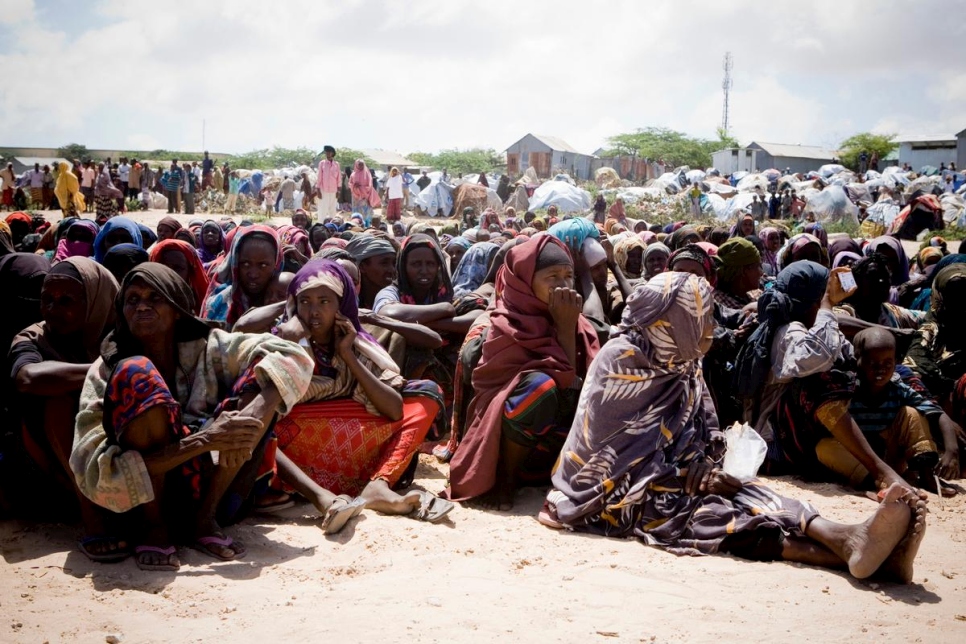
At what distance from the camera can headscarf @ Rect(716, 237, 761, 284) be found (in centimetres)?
661

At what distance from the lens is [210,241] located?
29.0ft

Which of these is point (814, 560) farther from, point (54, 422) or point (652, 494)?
point (54, 422)

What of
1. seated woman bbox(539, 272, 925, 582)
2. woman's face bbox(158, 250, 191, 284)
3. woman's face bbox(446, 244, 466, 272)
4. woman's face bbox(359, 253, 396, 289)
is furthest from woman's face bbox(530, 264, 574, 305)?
woman's face bbox(446, 244, 466, 272)

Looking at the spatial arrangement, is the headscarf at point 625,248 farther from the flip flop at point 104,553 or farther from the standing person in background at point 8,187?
the standing person in background at point 8,187

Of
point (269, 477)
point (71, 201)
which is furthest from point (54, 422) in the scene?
point (71, 201)

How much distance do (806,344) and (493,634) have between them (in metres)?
2.99

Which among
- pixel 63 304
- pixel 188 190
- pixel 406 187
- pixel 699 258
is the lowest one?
pixel 63 304

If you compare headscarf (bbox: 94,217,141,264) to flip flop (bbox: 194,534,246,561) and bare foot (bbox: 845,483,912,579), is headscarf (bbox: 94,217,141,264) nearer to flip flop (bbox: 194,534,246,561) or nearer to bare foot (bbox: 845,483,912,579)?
flip flop (bbox: 194,534,246,561)

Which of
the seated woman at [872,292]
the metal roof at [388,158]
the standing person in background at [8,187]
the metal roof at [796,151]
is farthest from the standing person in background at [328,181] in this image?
the metal roof at [796,151]

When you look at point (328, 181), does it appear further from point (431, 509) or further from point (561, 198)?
point (431, 509)

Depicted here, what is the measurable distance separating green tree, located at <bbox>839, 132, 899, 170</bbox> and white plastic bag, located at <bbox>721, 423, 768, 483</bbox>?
2050 inches

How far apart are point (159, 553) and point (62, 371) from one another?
947 millimetres

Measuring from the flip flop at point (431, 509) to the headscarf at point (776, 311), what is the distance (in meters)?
2.25

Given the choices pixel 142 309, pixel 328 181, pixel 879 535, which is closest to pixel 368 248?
pixel 142 309
